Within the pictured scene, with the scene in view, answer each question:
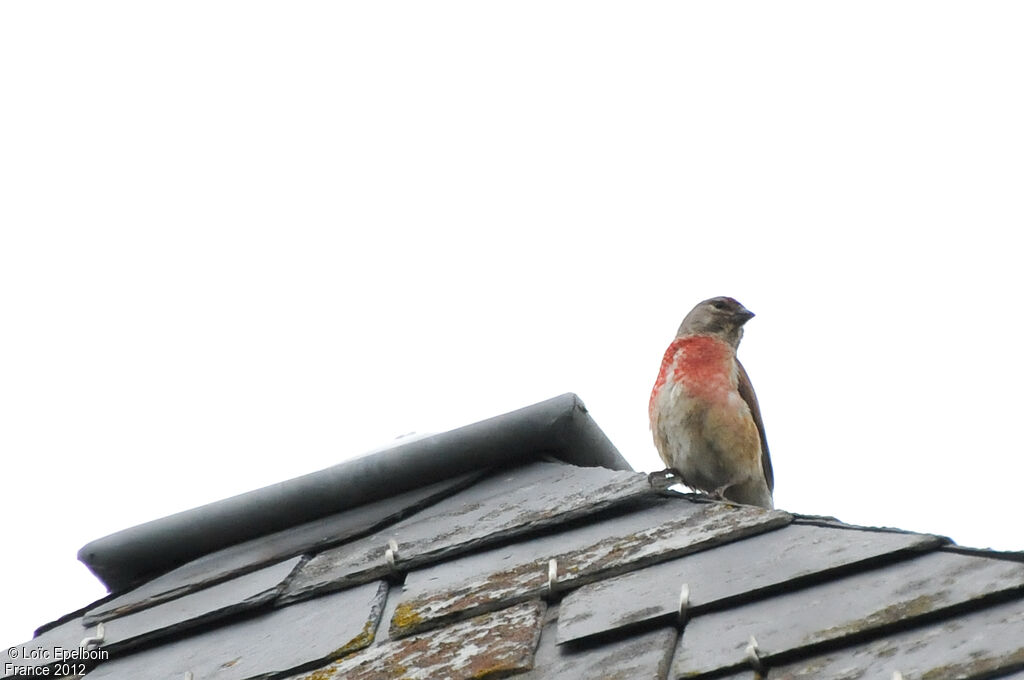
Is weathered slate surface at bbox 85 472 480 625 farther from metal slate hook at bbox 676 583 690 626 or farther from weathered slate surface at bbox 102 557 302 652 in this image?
metal slate hook at bbox 676 583 690 626

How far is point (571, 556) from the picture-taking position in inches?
89.6

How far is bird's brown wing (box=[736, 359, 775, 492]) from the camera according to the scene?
4.90 meters

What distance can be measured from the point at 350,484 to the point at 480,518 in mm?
496

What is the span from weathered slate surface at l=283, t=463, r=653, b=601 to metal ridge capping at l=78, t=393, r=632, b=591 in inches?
→ 3.5

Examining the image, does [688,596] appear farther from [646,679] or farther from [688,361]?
[688,361]

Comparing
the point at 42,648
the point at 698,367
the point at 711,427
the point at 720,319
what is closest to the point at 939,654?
the point at 42,648

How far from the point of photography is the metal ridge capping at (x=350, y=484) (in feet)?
9.73

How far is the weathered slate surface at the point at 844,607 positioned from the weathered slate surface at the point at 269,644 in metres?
0.61

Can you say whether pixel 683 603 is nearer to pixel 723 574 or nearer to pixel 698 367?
pixel 723 574

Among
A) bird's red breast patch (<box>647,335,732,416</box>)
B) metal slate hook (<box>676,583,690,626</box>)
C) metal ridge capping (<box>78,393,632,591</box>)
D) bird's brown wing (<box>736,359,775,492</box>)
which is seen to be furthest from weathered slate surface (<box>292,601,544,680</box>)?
bird's brown wing (<box>736,359,775,492</box>)

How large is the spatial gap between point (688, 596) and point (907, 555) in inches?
12.3

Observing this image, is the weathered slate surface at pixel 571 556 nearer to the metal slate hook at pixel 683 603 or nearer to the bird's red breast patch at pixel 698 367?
the metal slate hook at pixel 683 603

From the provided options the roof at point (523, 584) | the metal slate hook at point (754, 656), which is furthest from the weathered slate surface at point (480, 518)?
the metal slate hook at point (754, 656)

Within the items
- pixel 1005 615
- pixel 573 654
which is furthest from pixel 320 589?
pixel 1005 615
